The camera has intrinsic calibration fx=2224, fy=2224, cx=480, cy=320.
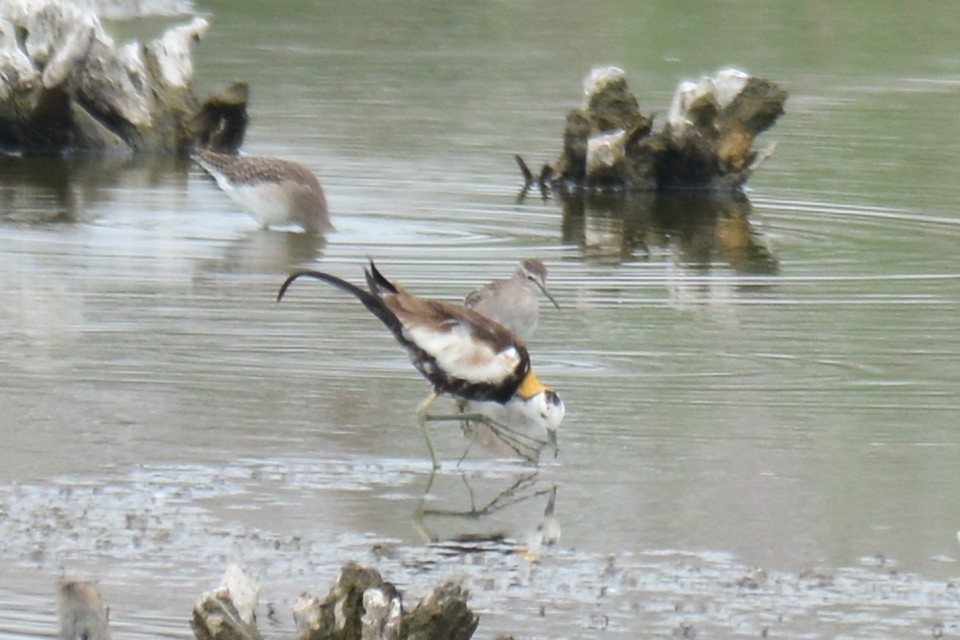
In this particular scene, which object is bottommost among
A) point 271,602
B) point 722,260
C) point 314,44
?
point 314,44

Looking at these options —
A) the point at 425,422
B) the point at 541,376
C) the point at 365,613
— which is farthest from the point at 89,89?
the point at 365,613

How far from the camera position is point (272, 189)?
49.0 feet

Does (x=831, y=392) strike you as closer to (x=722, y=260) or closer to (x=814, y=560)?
(x=814, y=560)

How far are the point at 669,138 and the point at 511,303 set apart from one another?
668 cm

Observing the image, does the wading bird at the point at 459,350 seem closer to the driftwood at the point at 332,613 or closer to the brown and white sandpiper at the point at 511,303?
the brown and white sandpiper at the point at 511,303

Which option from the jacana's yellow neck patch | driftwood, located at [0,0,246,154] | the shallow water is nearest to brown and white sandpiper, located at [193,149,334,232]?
the shallow water

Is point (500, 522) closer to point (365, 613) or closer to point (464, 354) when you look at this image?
point (464, 354)

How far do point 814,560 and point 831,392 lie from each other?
106 inches

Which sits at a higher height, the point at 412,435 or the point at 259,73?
the point at 412,435

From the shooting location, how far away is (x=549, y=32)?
3014 cm

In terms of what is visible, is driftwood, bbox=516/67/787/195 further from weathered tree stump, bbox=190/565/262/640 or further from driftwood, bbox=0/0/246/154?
weathered tree stump, bbox=190/565/262/640

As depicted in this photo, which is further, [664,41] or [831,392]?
[664,41]

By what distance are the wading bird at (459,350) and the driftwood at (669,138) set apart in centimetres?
824

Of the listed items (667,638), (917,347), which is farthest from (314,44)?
(667,638)
